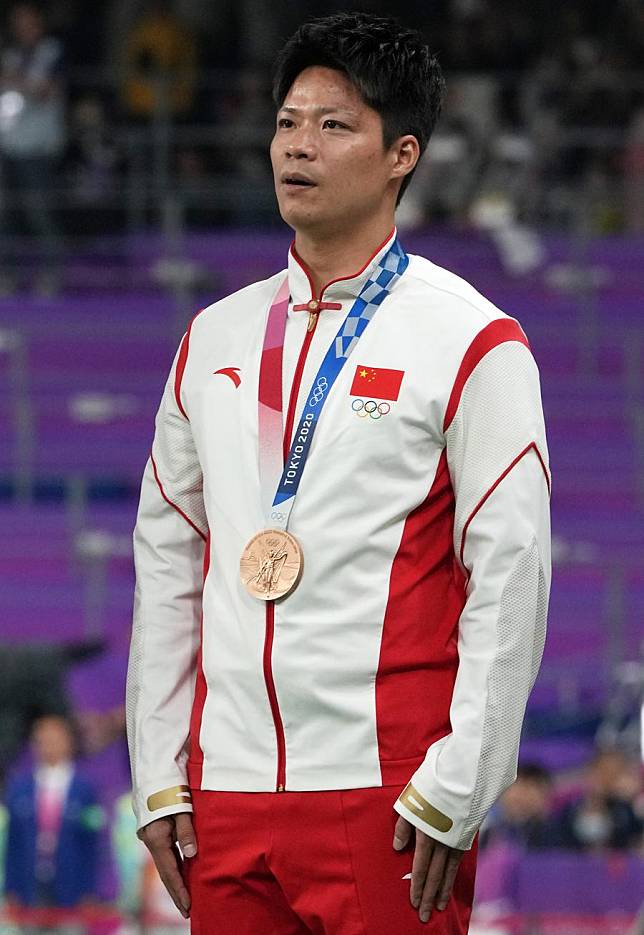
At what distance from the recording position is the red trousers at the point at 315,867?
2098 millimetres

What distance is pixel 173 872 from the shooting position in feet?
7.36

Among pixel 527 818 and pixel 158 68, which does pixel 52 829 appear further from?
pixel 158 68

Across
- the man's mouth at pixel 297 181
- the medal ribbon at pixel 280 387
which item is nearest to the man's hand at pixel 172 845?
the medal ribbon at pixel 280 387

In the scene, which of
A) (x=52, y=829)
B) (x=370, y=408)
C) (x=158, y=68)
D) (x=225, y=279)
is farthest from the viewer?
(x=158, y=68)

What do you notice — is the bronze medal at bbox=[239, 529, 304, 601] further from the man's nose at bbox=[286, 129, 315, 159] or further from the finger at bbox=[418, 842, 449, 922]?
the man's nose at bbox=[286, 129, 315, 159]

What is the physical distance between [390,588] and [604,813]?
13.8 ft

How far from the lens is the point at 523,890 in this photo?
5684mm

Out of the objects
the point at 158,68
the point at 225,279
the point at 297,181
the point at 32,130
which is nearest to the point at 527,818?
the point at 225,279

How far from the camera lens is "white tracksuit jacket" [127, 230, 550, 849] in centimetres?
210

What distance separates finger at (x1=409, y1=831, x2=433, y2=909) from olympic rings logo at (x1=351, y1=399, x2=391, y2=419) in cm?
48

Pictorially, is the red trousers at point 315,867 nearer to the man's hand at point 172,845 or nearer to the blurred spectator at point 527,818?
the man's hand at point 172,845

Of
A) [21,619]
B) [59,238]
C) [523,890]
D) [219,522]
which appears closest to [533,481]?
[219,522]

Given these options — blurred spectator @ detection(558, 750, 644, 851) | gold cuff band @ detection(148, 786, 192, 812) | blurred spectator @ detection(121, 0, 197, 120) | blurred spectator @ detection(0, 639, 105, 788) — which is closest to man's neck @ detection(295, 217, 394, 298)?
gold cuff band @ detection(148, 786, 192, 812)

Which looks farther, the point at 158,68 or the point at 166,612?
the point at 158,68
